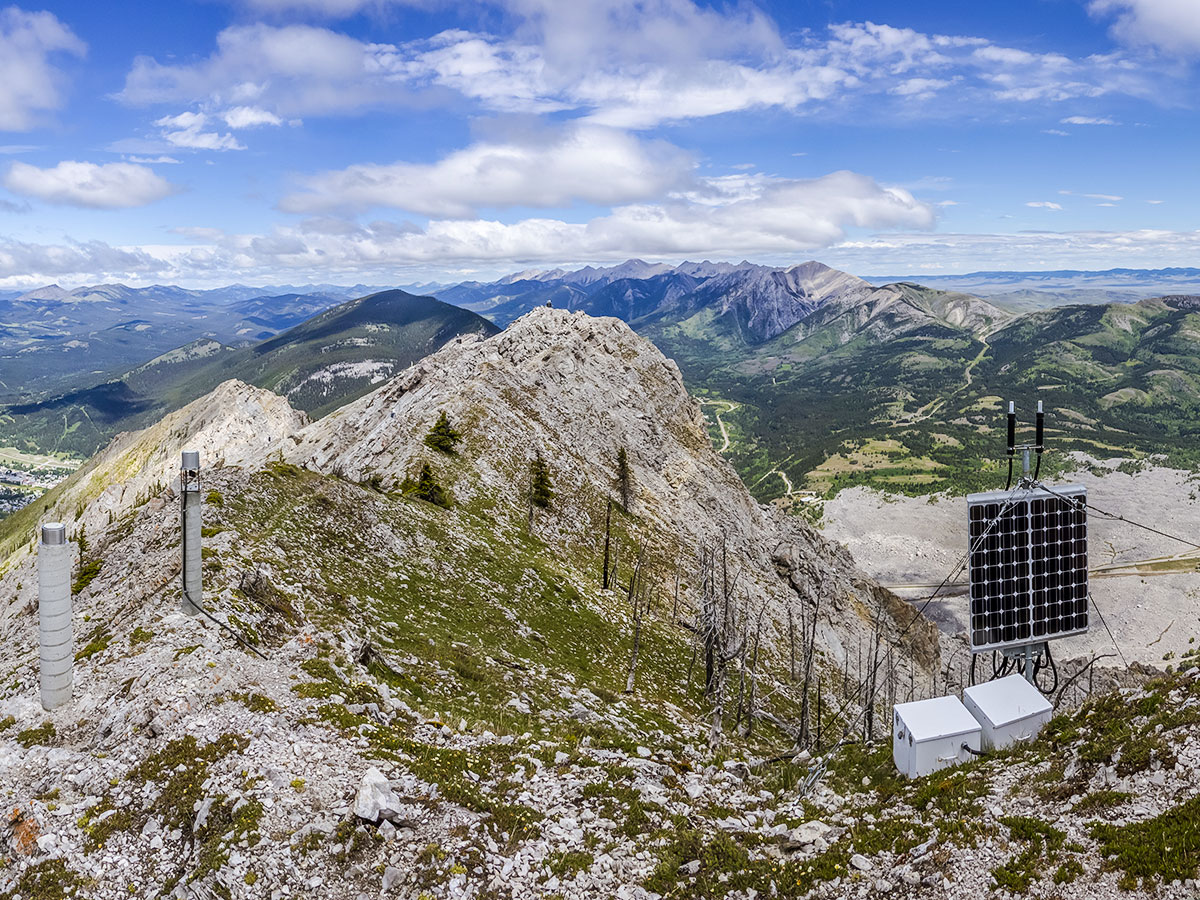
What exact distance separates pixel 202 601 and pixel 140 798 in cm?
1093

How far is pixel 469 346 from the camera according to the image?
128 meters

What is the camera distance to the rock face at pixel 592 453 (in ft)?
256

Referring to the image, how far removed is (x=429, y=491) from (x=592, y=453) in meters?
36.5

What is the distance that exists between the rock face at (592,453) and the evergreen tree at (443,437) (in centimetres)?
102

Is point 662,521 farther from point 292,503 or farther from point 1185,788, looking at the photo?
point 1185,788

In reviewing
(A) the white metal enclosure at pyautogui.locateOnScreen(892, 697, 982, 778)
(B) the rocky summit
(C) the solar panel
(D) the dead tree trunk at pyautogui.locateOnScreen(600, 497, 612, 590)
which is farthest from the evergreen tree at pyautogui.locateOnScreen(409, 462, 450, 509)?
(A) the white metal enclosure at pyautogui.locateOnScreen(892, 697, 982, 778)

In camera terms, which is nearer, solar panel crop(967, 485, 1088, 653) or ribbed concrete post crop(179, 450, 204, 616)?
ribbed concrete post crop(179, 450, 204, 616)

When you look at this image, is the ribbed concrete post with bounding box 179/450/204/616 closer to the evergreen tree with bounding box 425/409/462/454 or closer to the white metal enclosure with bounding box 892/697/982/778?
the white metal enclosure with bounding box 892/697/982/778

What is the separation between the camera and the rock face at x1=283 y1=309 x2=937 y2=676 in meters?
78.0

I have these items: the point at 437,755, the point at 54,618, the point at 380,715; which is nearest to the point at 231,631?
the point at 54,618

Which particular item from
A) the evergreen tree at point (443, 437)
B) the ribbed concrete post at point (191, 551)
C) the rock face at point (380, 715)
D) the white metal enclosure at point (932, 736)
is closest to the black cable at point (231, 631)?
the ribbed concrete post at point (191, 551)

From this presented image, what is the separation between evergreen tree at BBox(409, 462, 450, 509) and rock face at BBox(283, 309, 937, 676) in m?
2.37

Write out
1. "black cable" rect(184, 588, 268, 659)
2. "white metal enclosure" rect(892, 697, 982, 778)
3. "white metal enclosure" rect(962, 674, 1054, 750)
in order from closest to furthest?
1. "white metal enclosure" rect(892, 697, 982, 778)
2. "white metal enclosure" rect(962, 674, 1054, 750)
3. "black cable" rect(184, 588, 268, 659)

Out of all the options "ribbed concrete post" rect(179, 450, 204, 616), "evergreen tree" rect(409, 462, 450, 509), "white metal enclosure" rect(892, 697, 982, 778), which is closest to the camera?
"white metal enclosure" rect(892, 697, 982, 778)
